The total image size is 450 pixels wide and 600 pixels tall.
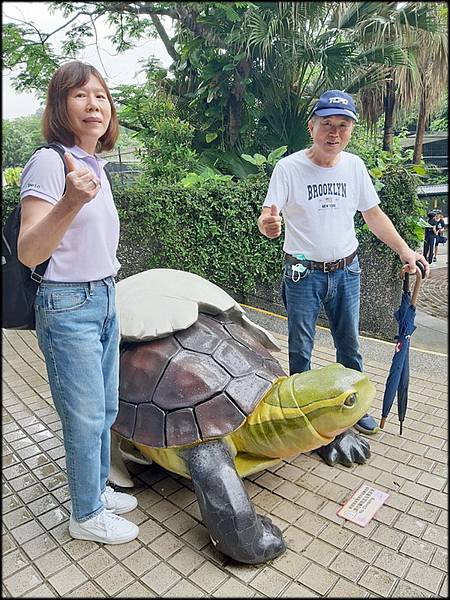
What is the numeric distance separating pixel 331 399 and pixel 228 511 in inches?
17.6

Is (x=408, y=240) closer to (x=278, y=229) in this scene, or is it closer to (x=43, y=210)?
(x=278, y=229)

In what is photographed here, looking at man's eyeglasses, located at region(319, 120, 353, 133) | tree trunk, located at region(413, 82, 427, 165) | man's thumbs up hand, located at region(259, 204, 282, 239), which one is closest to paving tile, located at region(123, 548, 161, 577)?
man's thumbs up hand, located at region(259, 204, 282, 239)

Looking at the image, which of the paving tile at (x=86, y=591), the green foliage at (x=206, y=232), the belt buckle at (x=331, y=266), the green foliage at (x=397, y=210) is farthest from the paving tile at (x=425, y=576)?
the green foliage at (x=206, y=232)

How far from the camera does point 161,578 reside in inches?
50.6

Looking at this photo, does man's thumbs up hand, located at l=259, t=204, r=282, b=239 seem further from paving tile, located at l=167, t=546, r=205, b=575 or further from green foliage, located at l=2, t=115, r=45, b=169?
paving tile, located at l=167, t=546, r=205, b=575

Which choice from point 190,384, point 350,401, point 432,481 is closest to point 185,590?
point 190,384

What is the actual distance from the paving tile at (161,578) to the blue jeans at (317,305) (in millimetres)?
943

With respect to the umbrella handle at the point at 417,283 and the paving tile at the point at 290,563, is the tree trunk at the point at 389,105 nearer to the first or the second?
the umbrella handle at the point at 417,283

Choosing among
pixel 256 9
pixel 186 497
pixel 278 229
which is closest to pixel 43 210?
pixel 256 9

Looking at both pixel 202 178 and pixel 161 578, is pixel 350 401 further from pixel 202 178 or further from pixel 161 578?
pixel 202 178

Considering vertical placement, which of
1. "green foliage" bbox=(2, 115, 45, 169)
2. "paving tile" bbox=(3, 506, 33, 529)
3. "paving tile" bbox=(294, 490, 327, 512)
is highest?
"green foliage" bbox=(2, 115, 45, 169)

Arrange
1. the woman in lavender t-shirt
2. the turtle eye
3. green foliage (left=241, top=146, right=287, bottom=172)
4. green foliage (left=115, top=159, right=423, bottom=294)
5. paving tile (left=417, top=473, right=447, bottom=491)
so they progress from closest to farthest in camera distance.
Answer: the woman in lavender t-shirt < the turtle eye < paving tile (left=417, top=473, right=447, bottom=491) < green foliage (left=241, top=146, right=287, bottom=172) < green foliage (left=115, top=159, right=423, bottom=294)

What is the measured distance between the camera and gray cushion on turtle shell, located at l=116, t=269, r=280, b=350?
1.63 m

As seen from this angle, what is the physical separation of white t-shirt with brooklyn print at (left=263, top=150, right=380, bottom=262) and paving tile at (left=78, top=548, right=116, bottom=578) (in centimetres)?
123
